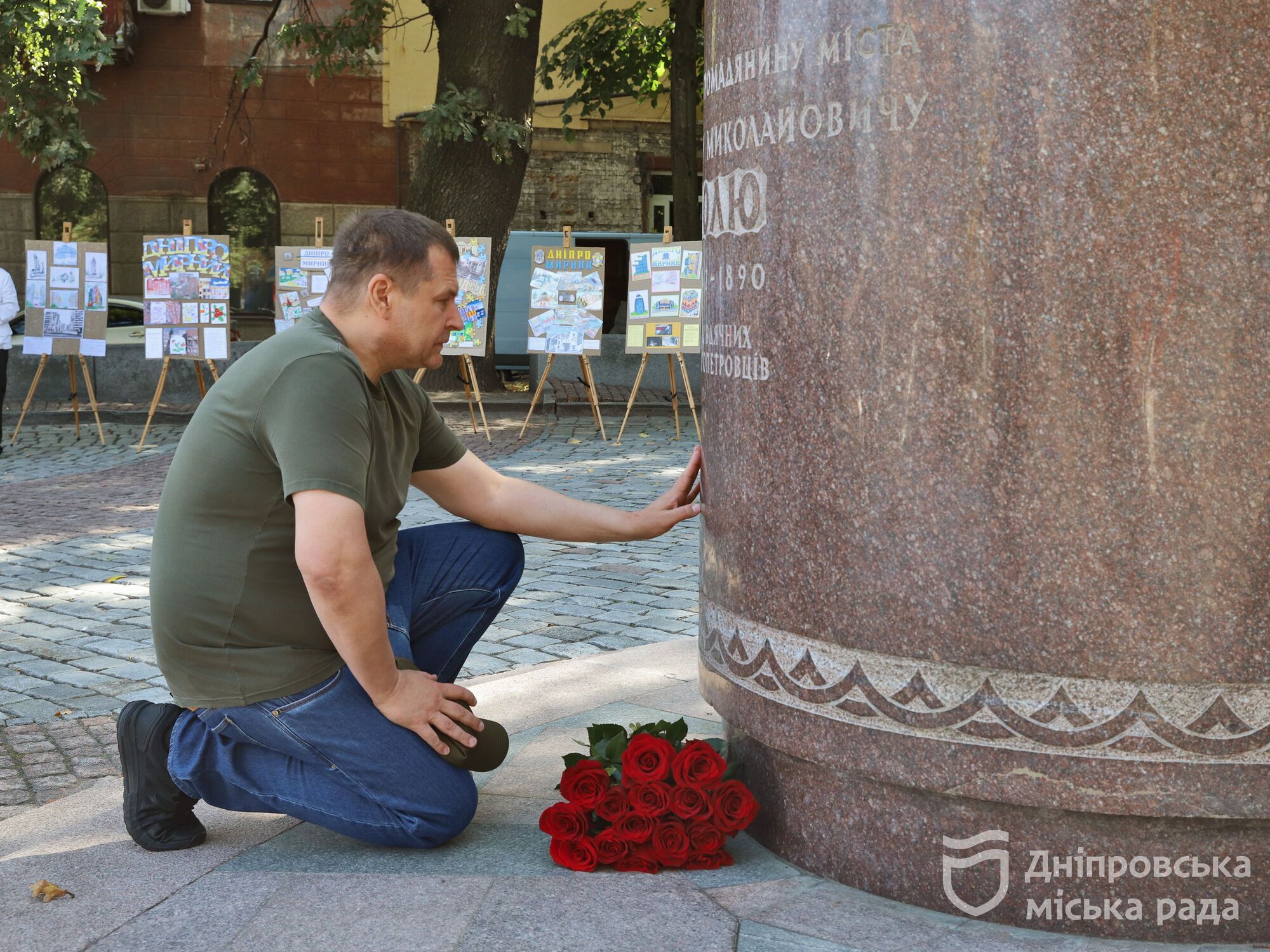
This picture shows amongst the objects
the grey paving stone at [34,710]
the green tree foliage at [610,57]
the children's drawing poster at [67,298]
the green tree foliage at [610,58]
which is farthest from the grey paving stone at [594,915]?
the green tree foliage at [610,57]

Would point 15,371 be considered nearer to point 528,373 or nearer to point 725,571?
point 528,373

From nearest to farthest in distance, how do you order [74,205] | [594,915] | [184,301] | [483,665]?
1. [594,915]
2. [483,665]
3. [184,301]
4. [74,205]

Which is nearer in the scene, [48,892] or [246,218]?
[48,892]

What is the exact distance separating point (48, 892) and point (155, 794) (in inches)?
14.0

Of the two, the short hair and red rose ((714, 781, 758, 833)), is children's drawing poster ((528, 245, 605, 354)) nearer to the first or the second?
the short hair

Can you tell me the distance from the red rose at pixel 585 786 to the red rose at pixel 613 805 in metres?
0.01

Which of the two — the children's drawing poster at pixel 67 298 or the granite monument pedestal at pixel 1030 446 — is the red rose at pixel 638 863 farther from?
the children's drawing poster at pixel 67 298

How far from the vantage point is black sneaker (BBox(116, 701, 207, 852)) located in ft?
10.9

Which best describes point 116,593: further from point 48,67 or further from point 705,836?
point 48,67

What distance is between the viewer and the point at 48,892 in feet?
9.89

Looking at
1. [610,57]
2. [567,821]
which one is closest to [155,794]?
[567,821]

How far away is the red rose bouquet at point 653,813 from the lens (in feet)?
10.3

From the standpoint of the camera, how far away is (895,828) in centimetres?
295

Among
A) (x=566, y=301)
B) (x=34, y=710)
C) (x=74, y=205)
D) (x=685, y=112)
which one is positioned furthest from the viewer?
(x=74, y=205)
